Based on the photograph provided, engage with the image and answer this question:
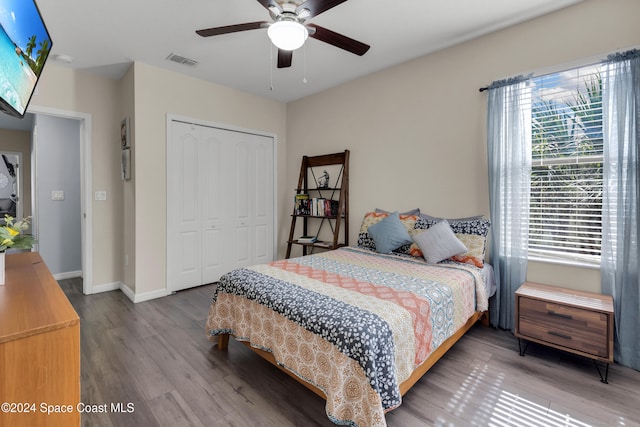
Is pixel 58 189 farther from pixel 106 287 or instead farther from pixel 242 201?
pixel 242 201

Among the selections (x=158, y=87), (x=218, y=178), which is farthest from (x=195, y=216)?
(x=158, y=87)

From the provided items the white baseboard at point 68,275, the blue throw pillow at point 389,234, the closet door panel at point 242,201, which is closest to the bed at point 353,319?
the blue throw pillow at point 389,234

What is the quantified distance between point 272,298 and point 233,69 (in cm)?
284

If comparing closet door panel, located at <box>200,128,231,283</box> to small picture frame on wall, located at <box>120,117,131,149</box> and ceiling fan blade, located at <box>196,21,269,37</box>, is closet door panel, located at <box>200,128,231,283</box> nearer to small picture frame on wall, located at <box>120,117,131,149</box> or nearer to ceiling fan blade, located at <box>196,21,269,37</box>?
small picture frame on wall, located at <box>120,117,131,149</box>

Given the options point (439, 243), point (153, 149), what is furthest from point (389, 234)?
point (153, 149)

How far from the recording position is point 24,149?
5836 millimetres

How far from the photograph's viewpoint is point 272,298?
182 centimetres

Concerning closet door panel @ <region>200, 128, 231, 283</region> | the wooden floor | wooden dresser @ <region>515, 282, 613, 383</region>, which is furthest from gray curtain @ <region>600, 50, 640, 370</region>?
closet door panel @ <region>200, 128, 231, 283</region>

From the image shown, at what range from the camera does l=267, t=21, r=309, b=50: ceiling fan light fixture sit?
1.82 meters

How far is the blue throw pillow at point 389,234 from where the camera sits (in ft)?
9.70

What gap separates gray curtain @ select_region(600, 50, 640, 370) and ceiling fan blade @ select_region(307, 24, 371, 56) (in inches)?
69.1

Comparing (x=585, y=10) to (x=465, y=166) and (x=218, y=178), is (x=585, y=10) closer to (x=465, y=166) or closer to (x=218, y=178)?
(x=465, y=166)

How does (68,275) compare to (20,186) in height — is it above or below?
below

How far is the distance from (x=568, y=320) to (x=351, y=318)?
165 cm
